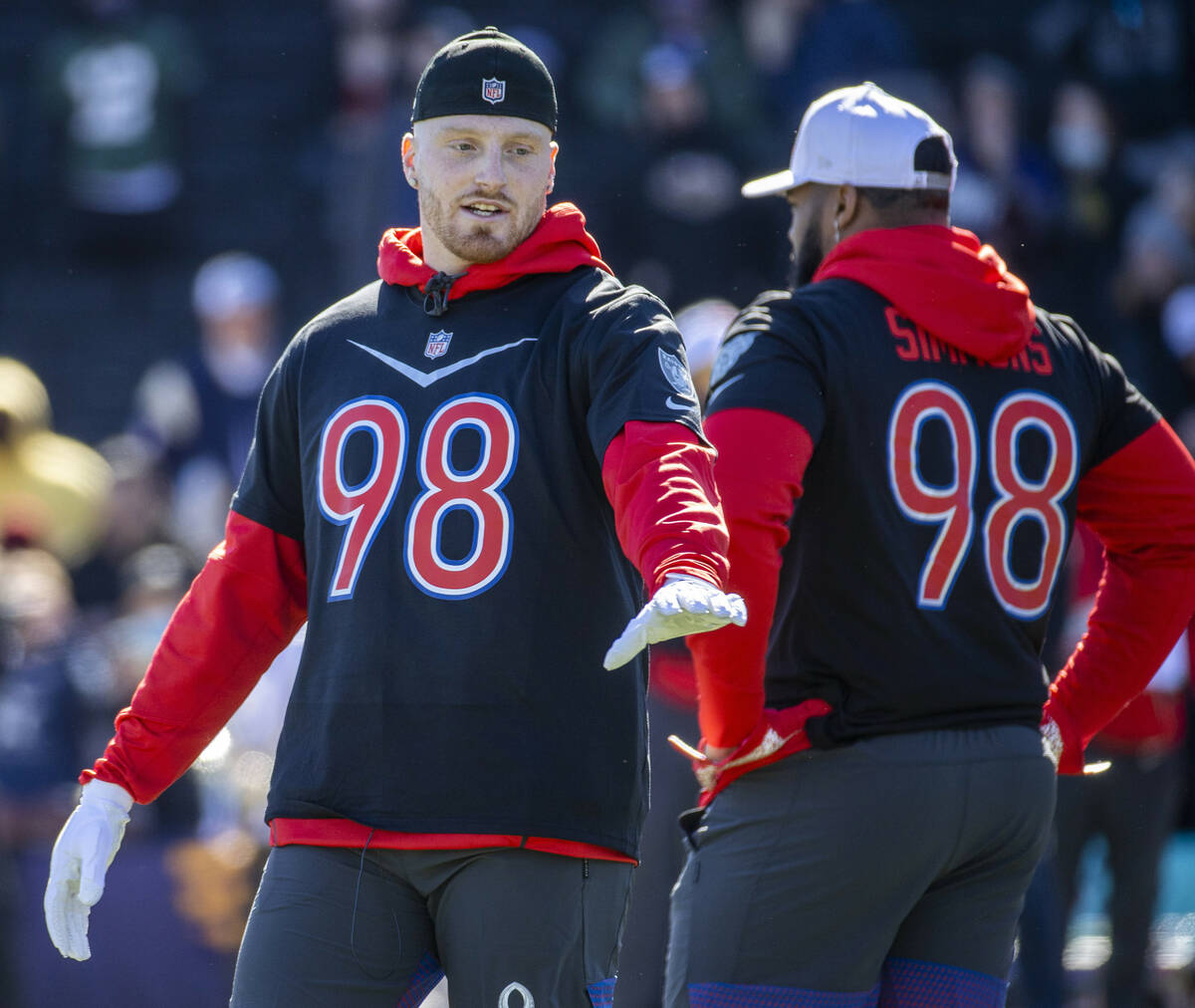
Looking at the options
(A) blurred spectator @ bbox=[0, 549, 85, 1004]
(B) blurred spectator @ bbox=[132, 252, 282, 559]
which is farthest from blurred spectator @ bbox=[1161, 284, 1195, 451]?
(A) blurred spectator @ bbox=[0, 549, 85, 1004]

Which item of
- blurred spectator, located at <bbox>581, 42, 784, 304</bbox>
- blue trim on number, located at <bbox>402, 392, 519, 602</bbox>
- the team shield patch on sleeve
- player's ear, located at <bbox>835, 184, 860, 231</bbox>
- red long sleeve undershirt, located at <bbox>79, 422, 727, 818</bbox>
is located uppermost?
blurred spectator, located at <bbox>581, 42, 784, 304</bbox>

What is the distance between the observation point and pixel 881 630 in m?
3.18

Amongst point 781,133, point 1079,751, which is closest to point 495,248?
point 1079,751

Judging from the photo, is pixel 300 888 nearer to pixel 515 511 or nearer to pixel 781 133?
pixel 515 511

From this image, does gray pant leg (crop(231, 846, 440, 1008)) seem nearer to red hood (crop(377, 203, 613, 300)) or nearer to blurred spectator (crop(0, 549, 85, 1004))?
red hood (crop(377, 203, 613, 300))

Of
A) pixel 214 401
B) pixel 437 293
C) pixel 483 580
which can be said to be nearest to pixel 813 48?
pixel 214 401

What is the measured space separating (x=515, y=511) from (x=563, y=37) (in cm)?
880

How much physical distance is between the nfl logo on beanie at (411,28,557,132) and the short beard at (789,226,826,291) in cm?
64

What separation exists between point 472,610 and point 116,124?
8.29m

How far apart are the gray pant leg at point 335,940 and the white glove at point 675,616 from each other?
65 centimetres

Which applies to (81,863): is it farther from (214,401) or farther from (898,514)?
(214,401)

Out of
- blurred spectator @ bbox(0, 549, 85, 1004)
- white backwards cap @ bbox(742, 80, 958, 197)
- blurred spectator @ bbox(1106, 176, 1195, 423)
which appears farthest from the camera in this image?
blurred spectator @ bbox(1106, 176, 1195, 423)

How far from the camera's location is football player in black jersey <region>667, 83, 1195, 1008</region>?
10.1 ft

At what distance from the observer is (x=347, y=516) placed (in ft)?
9.98
